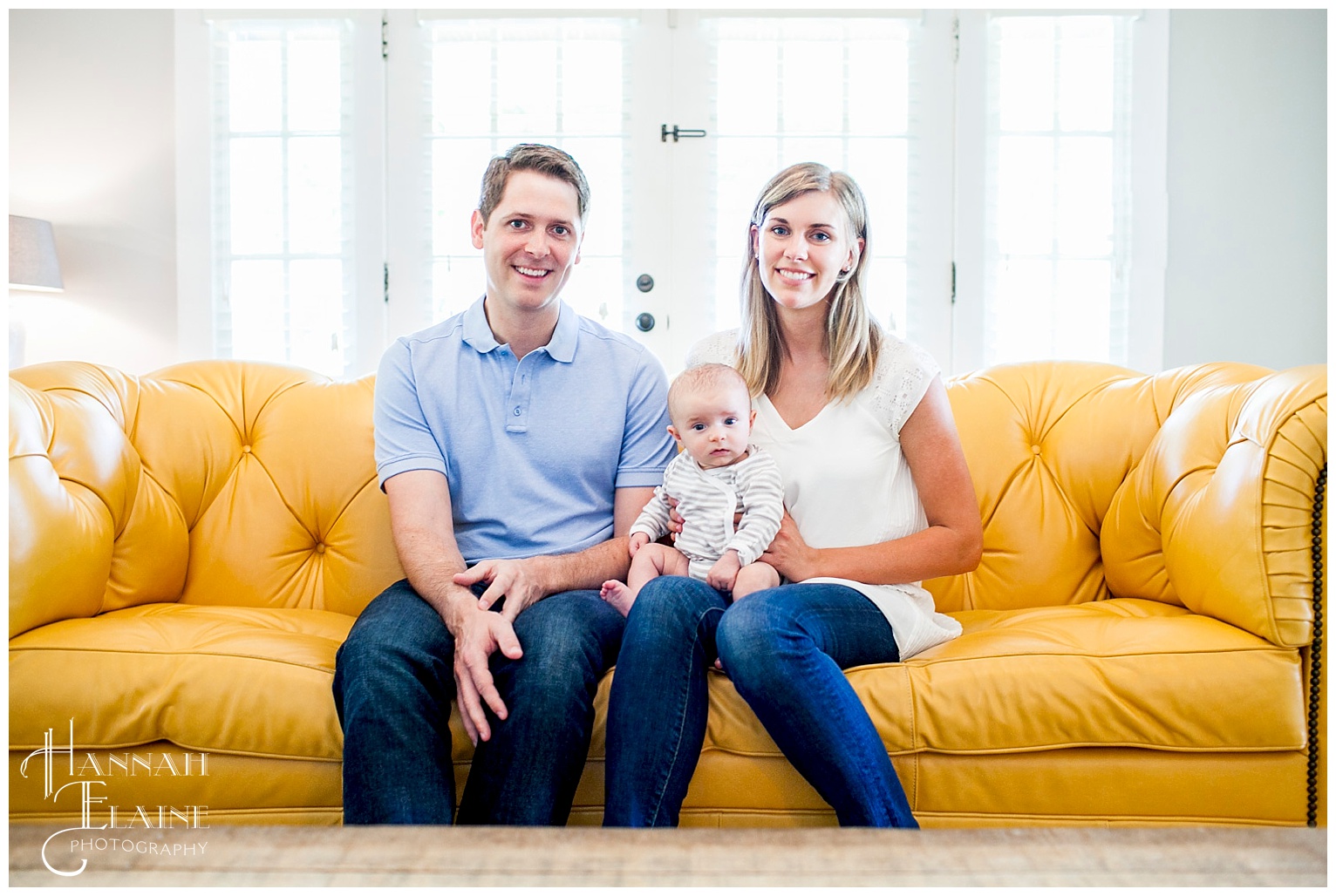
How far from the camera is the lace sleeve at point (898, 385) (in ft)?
4.71

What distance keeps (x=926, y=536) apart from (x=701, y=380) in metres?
0.42

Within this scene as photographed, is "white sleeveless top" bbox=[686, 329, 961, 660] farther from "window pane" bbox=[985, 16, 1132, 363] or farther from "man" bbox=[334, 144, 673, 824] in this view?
"window pane" bbox=[985, 16, 1132, 363]

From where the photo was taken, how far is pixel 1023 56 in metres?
2.84

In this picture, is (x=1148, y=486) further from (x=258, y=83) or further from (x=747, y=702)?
(x=258, y=83)

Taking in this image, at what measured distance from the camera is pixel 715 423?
141cm

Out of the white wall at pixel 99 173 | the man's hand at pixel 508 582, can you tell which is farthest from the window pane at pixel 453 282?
the man's hand at pixel 508 582

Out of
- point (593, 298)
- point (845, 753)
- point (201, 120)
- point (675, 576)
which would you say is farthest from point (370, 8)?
point (845, 753)

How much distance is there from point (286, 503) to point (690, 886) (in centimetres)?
132

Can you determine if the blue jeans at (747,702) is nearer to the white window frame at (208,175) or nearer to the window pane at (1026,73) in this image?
the white window frame at (208,175)

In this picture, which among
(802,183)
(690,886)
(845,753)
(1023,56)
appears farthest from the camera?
(1023,56)

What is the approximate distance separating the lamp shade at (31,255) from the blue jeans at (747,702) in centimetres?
245

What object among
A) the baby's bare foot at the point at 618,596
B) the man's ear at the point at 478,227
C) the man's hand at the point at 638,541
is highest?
the man's ear at the point at 478,227

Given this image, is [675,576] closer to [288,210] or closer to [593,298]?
[593,298]

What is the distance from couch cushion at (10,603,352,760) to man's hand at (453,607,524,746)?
20 cm
